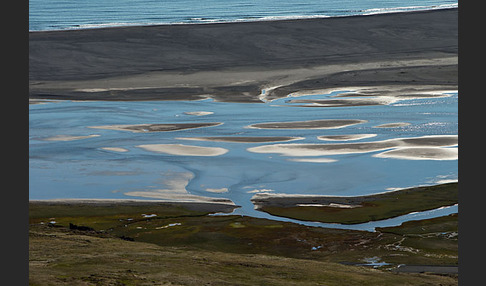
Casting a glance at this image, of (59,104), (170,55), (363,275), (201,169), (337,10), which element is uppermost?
(337,10)

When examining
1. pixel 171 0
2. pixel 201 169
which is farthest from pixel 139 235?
pixel 171 0

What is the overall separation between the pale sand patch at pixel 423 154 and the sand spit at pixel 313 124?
4.80m

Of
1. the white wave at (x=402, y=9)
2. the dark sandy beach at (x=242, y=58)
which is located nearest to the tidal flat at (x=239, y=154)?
the dark sandy beach at (x=242, y=58)

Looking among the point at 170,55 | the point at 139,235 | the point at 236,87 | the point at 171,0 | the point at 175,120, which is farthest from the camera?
the point at 171,0

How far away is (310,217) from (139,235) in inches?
195

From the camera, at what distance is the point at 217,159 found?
30.0 metres

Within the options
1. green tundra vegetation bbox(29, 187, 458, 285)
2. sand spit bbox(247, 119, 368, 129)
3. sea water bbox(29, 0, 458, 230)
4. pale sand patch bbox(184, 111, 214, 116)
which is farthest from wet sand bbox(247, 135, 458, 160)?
green tundra vegetation bbox(29, 187, 458, 285)

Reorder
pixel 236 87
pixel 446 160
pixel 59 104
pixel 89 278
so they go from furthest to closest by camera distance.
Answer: pixel 236 87, pixel 59 104, pixel 446 160, pixel 89 278

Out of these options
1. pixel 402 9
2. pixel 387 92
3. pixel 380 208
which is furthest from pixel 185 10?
pixel 380 208

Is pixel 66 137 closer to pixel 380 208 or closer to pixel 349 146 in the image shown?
pixel 349 146

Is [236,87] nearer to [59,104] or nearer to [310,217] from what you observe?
[59,104]

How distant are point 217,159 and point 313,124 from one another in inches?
277

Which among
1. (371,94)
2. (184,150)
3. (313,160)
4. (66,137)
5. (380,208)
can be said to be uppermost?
(371,94)

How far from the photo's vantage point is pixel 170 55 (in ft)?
168
